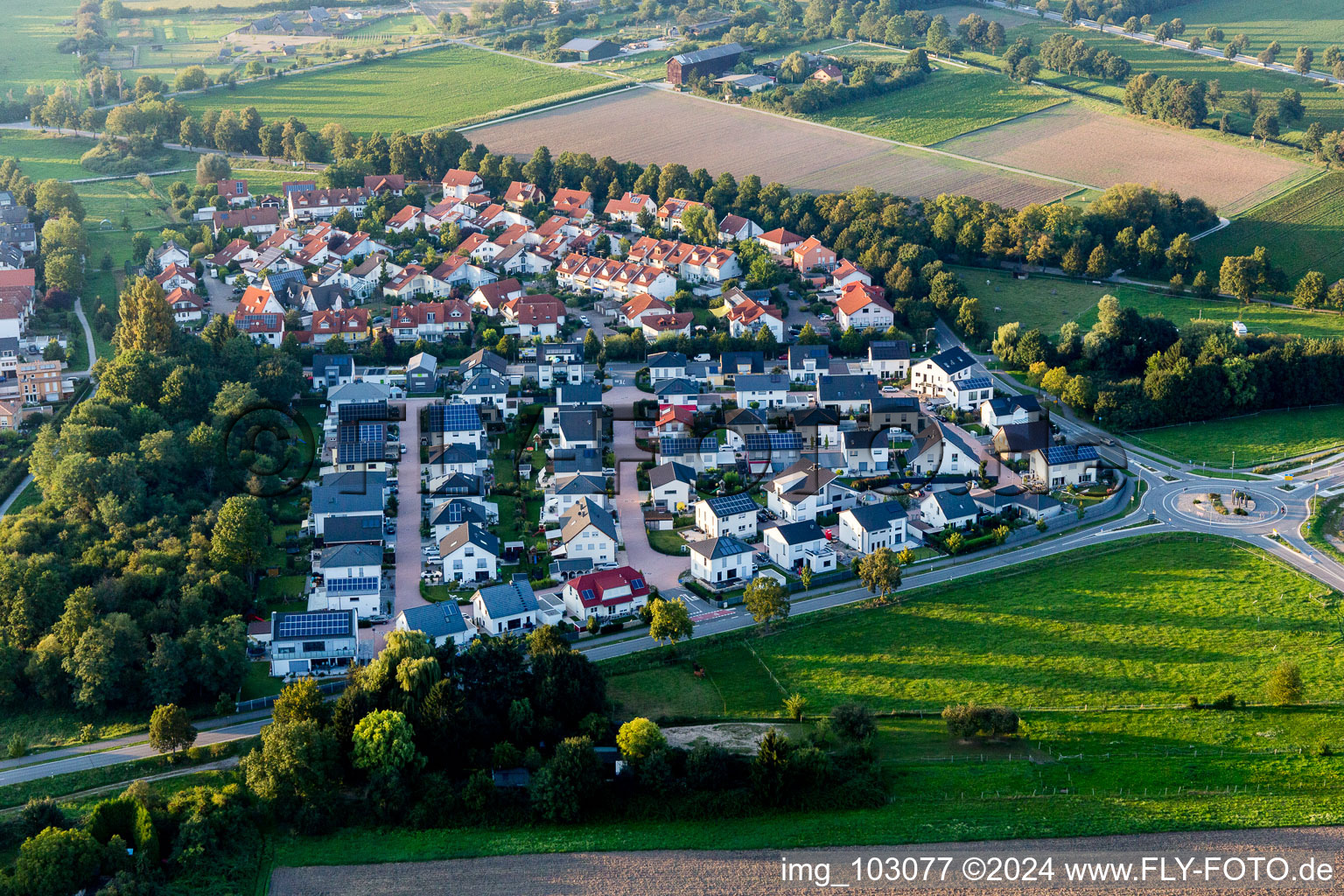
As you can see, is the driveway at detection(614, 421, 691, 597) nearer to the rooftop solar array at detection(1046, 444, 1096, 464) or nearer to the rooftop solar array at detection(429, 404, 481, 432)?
the rooftop solar array at detection(429, 404, 481, 432)

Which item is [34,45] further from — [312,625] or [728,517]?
[312,625]

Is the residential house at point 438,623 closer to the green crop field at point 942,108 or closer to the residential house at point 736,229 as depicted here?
the residential house at point 736,229

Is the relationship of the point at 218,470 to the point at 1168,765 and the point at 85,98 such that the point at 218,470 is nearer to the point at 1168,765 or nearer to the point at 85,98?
the point at 1168,765

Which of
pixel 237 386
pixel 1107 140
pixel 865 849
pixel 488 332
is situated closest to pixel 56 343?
pixel 237 386

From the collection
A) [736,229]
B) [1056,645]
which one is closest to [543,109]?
[736,229]

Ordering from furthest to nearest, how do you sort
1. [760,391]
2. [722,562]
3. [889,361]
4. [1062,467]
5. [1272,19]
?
[1272,19] < [889,361] < [760,391] < [1062,467] < [722,562]

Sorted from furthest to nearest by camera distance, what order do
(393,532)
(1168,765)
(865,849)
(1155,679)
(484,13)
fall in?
(484,13)
(393,532)
(1155,679)
(1168,765)
(865,849)

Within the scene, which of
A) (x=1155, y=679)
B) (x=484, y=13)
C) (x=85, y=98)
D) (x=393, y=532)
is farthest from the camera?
(x=484, y=13)

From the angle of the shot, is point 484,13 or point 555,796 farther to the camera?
point 484,13
